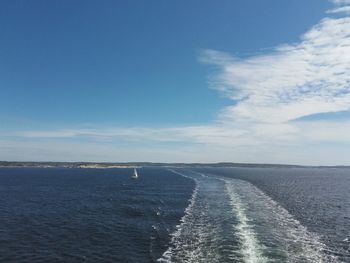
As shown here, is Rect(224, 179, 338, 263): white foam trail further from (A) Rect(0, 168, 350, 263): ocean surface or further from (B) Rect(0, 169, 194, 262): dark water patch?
(B) Rect(0, 169, 194, 262): dark water patch

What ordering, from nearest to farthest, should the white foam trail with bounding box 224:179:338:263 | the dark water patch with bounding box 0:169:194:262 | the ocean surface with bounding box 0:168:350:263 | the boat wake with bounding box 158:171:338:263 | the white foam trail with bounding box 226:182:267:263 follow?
the white foam trail with bounding box 226:182:267:263, the boat wake with bounding box 158:171:338:263, the white foam trail with bounding box 224:179:338:263, the ocean surface with bounding box 0:168:350:263, the dark water patch with bounding box 0:169:194:262

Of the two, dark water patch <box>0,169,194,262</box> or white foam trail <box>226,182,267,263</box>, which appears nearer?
white foam trail <box>226,182,267,263</box>

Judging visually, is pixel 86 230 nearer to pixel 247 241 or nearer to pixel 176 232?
pixel 176 232

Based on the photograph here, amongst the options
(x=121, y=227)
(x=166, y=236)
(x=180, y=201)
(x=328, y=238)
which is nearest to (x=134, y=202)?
(x=180, y=201)

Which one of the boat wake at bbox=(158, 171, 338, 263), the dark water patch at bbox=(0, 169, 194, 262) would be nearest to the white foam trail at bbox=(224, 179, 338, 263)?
the boat wake at bbox=(158, 171, 338, 263)

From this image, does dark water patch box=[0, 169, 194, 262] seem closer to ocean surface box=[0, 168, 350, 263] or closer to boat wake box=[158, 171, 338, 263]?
ocean surface box=[0, 168, 350, 263]

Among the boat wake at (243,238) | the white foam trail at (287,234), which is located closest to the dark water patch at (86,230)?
the boat wake at (243,238)

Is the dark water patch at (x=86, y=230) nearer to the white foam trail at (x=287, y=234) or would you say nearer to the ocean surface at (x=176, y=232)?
the ocean surface at (x=176, y=232)

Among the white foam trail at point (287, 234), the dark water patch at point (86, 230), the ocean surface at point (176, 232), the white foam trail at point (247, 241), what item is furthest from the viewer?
the dark water patch at point (86, 230)

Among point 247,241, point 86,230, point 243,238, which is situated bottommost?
point 86,230

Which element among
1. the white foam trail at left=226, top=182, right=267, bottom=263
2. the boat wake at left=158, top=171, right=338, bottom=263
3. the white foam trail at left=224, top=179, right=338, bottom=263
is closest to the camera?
the white foam trail at left=226, top=182, right=267, bottom=263

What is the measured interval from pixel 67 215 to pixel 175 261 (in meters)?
32.9

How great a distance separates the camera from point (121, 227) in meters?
52.8

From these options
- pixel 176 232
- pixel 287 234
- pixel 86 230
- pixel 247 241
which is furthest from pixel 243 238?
pixel 86 230
